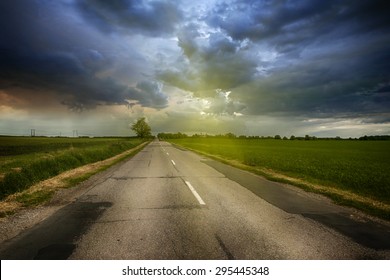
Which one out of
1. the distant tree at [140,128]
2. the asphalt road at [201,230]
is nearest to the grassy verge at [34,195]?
the asphalt road at [201,230]

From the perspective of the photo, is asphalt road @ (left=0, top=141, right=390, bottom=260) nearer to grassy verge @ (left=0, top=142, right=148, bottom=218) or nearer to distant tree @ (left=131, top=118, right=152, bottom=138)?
grassy verge @ (left=0, top=142, right=148, bottom=218)

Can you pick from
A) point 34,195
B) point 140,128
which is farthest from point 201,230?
point 140,128

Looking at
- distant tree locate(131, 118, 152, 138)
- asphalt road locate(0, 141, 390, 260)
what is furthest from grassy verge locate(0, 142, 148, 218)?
distant tree locate(131, 118, 152, 138)

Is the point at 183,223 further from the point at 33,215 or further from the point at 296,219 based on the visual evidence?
the point at 33,215

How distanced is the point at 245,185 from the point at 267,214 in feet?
14.5

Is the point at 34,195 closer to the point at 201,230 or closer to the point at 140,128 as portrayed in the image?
the point at 201,230

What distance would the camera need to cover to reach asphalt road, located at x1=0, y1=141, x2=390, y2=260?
14.7 feet

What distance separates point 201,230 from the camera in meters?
5.55

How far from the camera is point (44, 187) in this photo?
34.4ft

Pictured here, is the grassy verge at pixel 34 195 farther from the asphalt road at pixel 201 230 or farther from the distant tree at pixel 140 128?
the distant tree at pixel 140 128

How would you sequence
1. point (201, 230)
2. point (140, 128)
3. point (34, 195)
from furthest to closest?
point (140, 128) < point (34, 195) < point (201, 230)

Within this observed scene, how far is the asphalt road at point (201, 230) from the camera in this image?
4484mm
